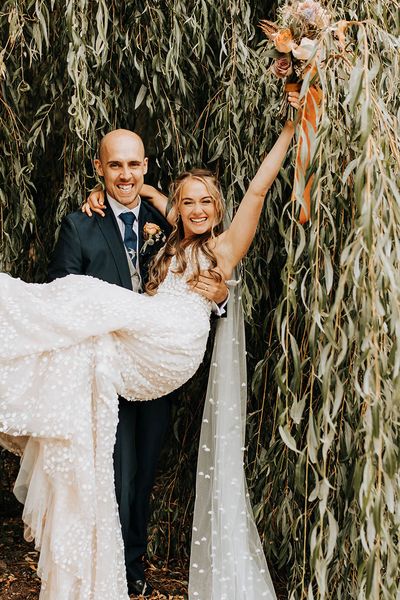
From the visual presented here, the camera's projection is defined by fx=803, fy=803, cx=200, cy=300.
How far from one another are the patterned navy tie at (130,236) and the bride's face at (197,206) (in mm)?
214

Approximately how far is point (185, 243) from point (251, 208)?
333mm

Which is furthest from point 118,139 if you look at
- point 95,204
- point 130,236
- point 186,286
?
point 186,286

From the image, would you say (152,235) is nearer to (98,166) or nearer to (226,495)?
(98,166)

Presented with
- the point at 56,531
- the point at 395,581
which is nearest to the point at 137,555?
the point at 56,531

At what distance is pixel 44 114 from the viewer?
3047 millimetres

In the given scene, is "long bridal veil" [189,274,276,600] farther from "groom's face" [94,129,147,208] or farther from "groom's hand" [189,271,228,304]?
"groom's face" [94,129,147,208]

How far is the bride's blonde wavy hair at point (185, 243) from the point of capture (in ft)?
8.99

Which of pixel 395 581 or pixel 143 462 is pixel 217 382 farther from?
pixel 395 581

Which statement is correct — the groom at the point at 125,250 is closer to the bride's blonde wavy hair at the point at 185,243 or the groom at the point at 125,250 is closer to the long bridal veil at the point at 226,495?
the bride's blonde wavy hair at the point at 185,243

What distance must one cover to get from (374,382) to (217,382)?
86cm

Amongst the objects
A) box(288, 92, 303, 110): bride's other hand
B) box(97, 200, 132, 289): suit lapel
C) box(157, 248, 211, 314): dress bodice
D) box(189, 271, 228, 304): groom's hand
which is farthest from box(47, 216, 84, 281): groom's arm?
box(288, 92, 303, 110): bride's other hand

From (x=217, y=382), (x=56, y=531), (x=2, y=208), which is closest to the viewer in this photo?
(x=56, y=531)

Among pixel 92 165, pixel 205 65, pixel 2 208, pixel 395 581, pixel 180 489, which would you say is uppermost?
Answer: pixel 205 65

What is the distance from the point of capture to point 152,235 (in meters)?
2.83
